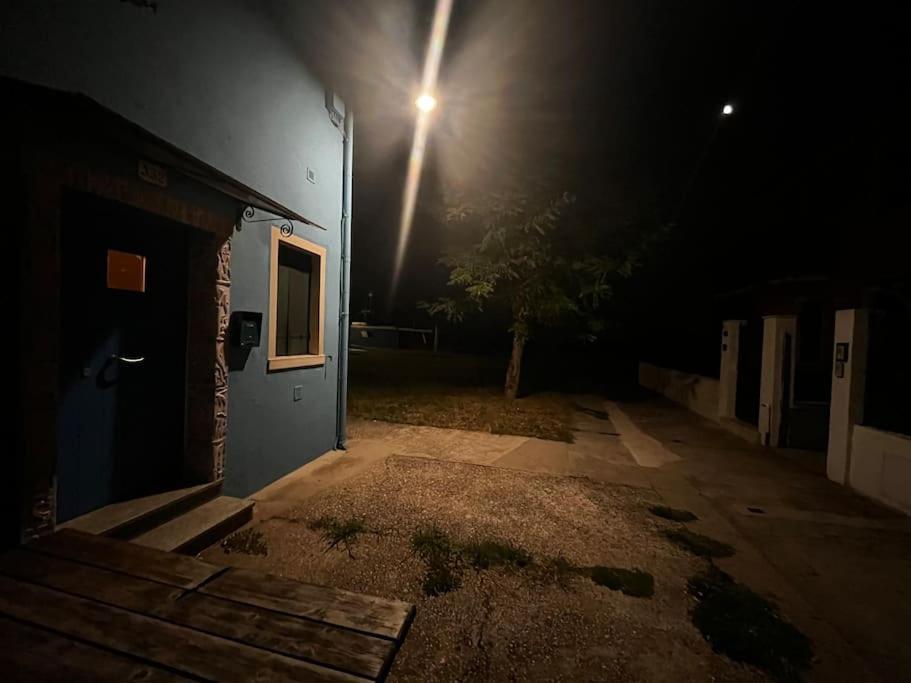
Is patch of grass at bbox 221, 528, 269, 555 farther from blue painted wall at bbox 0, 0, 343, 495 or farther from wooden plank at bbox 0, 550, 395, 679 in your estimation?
wooden plank at bbox 0, 550, 395, 679

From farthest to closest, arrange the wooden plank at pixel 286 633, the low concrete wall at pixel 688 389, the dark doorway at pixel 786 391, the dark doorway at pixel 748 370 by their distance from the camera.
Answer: the low concrete wall at pixel 688 389 → the dark doorway at pixel 748 370 → the dark doorway at pixel 786 391 → the wooden plank at pixel 286 633

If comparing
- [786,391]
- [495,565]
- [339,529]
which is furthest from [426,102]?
[786,391]

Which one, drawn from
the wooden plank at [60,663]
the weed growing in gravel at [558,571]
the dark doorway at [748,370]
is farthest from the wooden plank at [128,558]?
the dark doorway at [748,370]

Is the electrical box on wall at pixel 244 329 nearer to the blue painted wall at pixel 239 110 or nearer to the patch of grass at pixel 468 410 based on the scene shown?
the blue painted wall at pixel 239 110

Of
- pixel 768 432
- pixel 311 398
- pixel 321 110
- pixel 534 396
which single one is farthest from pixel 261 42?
pixel 534 396

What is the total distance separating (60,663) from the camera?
57.9 inches

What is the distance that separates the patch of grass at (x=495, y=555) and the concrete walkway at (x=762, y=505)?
169 cm

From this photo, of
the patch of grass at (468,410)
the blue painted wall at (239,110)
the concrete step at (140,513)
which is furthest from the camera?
the patch of grass at (468,410)

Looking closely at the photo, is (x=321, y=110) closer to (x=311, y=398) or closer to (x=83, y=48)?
(x=83, y=48)

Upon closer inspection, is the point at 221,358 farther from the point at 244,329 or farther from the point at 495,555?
the point at 495,555

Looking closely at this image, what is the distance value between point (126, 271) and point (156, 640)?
2803 mm

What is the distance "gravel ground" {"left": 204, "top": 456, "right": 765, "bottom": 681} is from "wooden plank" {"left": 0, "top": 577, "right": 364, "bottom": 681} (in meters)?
0.87

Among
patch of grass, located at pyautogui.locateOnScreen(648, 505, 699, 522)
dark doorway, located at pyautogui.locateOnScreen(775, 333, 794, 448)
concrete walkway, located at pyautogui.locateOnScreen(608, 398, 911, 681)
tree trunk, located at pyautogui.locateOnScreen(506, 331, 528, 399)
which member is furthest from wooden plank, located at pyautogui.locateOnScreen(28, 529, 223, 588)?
tree trunk, located at pyautogui.locateOnScreen(506, 331, 528, 399)

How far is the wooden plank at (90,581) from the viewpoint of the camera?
1.84m
